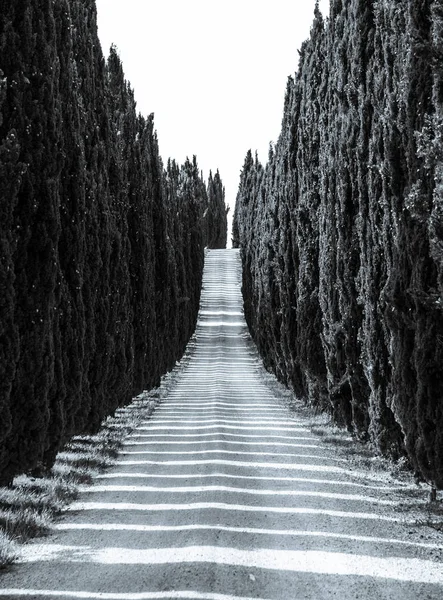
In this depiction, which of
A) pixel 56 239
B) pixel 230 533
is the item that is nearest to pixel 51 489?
pixel 230 533

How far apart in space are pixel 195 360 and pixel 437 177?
25.4 metres

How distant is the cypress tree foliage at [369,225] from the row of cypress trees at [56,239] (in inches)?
146

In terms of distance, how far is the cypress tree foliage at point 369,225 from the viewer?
6.71m

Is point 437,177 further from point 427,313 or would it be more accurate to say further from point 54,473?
point 54,473

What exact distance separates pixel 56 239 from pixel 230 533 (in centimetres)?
355

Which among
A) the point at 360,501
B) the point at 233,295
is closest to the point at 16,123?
the point at 360,501

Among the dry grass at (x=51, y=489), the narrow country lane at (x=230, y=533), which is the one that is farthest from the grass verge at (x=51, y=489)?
the narrow country lane at (x=230, y=533)

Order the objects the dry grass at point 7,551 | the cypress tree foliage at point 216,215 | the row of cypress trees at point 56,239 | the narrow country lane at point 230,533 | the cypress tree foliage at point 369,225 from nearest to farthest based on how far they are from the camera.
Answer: the narrow country lane at point 230,533, the dry grass at point 7,551, the cypress tree foliage at point 369,225, the row of cypress trees at point 56,239, the cypress tree foliage at point 216,215

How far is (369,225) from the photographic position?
10422 mm

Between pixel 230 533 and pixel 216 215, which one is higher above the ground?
pixel 216 215

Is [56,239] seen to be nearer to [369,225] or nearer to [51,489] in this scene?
[51,489]

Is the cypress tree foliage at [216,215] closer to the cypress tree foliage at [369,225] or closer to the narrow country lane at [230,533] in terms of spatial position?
the cypress tree foliage at [369,225]

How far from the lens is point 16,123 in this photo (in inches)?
278

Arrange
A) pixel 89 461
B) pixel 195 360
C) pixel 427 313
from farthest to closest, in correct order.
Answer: pixel 195 360 → pixel 89 461 → pixel 427 313
